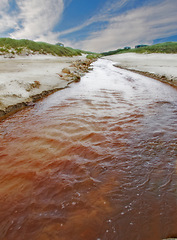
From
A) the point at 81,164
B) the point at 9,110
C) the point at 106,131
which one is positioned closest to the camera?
the point at 81,164

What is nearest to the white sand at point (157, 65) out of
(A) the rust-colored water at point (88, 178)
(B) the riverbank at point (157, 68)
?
(B) the riverbank at point (157, 68)

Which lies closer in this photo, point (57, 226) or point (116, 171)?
point (57, 226)

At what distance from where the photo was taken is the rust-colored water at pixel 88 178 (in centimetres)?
139

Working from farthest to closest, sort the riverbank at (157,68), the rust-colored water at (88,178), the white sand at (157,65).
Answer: the white sand at (157,65) < the riverbank at (157,68) < the rust-colored water at (88,178)

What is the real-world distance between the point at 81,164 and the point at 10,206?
1.07 m

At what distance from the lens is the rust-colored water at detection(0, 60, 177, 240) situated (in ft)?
4.57

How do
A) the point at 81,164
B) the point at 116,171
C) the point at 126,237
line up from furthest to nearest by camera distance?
the point at 81,164
the point at 116,171
the point at 126,237

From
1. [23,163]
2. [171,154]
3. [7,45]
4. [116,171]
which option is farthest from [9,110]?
[7,45]

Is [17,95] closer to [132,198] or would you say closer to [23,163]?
[23,163]

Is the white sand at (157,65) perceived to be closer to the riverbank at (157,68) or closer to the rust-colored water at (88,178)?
the riverbank at (157,68)

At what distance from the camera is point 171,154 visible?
2361mm

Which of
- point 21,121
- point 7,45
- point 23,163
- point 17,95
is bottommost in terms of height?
point 23,163

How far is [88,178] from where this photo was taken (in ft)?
6.41

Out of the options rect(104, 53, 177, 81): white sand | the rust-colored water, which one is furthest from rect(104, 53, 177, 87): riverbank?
the rust-colored water
